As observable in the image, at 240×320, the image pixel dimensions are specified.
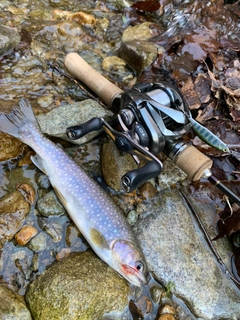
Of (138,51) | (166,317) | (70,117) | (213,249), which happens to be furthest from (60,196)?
(138,51)

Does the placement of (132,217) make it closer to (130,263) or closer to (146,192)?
(146,192)

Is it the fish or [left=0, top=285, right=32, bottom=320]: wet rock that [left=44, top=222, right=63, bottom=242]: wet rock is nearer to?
the fish

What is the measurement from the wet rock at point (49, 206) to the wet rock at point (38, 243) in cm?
21

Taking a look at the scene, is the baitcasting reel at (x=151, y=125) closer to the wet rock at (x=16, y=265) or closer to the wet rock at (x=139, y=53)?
the wet rock at (x=16, y=265)

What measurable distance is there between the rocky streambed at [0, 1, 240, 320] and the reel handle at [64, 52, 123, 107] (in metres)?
0.19

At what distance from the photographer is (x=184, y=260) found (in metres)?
3.10

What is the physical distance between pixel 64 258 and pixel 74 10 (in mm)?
3929

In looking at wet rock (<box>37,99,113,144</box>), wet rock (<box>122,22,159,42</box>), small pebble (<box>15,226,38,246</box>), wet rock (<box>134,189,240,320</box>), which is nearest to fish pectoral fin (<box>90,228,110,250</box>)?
wet rock (<box>134,189,240,320</box>)

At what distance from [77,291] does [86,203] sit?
72cm

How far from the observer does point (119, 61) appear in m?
4.59

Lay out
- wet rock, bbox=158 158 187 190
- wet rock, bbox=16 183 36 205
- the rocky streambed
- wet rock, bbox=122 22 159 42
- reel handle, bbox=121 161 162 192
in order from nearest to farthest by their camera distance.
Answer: reel handle, bbox=121 161 162 192, the rocky streambed, wet rock, bbox=16 183 36 205, wet rock, bbox=158 158 187 190, wet rock, bbox=122 22 159 42

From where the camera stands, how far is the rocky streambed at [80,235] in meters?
2.75

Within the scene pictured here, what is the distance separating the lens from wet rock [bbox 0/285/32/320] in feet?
8.37

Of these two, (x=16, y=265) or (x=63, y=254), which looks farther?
(x=63, y=254)
